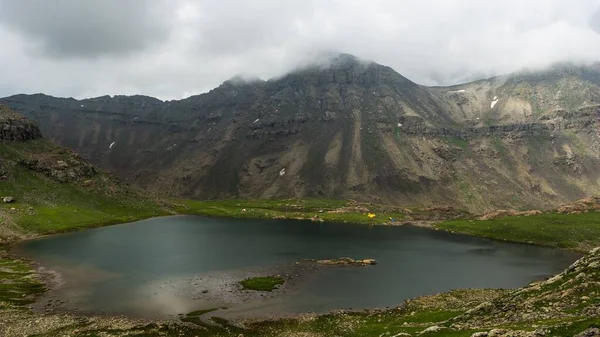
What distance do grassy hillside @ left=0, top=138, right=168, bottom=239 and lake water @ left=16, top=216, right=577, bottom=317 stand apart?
1529cm

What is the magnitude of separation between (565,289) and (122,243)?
11809 centimetres

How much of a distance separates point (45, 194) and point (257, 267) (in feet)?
416

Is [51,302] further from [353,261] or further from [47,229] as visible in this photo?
[47,229]

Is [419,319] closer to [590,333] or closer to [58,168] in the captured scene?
[590,333]

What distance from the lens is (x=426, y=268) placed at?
330 feet

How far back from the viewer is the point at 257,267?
3816 inches

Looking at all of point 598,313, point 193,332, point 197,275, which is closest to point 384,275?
point 197,275

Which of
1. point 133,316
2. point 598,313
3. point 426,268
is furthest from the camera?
point 426,268

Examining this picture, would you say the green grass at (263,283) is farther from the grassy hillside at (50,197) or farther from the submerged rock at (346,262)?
the grassy hillside at (50,197)

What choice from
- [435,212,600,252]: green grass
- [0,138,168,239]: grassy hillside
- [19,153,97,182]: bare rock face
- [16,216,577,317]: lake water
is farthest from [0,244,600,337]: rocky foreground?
[19,153,97,182]: bare rock face

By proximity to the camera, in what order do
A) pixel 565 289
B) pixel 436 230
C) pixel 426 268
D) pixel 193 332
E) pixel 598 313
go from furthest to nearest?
pixel 436 230 < pixel 426 268 < pixel 193 332 < pixel 565 289 < pixel 598 313

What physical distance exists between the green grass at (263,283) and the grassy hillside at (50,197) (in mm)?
94799

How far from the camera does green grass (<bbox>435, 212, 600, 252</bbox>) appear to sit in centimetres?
13512

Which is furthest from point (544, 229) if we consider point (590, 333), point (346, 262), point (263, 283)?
point (590, 333)
